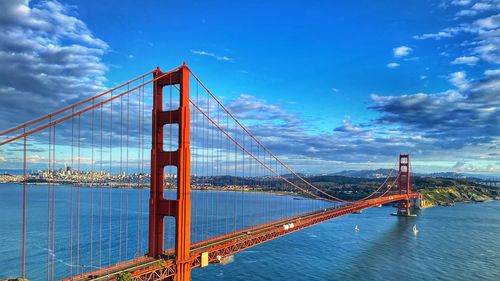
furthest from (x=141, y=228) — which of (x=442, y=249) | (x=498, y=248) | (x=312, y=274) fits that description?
(x=498, y=248)

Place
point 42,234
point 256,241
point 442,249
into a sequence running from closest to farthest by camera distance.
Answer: point 256,241, point 442,249, point 42,234

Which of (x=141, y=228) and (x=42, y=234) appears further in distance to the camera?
(x=141, y=228)

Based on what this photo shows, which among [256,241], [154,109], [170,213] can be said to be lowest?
[256,241]

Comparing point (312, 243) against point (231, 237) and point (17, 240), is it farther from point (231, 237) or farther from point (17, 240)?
point (17, 240)

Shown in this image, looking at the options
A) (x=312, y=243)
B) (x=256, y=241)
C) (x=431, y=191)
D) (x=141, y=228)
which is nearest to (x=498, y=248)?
(x=312, y=243)

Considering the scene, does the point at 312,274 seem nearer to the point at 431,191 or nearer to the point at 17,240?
the point at 17,240

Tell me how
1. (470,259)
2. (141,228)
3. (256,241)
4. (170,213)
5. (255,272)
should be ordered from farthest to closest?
(141,228)
(470,259)
(255,272)
(256,241)
(170,213)

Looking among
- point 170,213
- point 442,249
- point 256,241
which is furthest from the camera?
point 442,249

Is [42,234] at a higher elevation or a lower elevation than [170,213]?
lower

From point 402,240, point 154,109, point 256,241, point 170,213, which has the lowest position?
point 402,240
